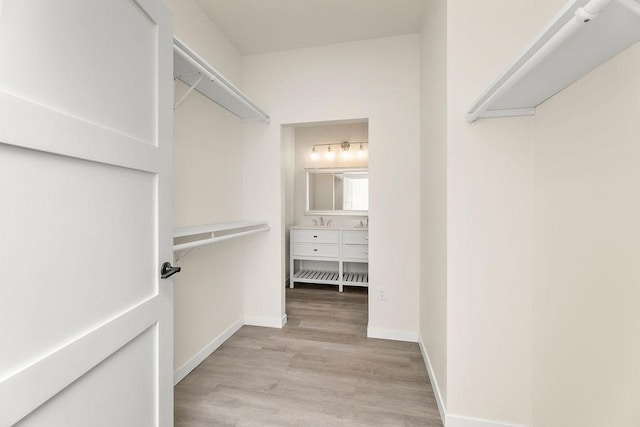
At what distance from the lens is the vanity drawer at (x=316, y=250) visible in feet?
12.8

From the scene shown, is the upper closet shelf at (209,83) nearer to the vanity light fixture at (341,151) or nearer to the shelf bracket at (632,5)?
the shelf bracket at (632,5)

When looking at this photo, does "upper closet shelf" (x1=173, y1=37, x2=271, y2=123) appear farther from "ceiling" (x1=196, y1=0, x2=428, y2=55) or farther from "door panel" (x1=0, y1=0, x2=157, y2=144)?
"ceiling" (x1=196, y1=0, x2=428, y2=55)

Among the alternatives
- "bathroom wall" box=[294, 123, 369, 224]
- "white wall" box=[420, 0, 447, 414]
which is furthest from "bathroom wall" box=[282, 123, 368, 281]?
"white wall" box=[420, 0, 447, 414]

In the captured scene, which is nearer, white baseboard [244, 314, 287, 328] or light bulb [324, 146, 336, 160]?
white baseboard [244, 314, 287, 328]

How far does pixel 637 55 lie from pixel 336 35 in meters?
2.01

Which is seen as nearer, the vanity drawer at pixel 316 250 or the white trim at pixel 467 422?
the white trim at pixel 467 422

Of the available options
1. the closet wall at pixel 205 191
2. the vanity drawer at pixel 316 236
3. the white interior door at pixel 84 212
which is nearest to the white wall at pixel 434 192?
the white interior door at pixel 84 212

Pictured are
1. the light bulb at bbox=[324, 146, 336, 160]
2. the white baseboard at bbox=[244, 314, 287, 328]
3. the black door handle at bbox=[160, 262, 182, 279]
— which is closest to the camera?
the black door handle at bbox=[160, 262, 182, 279]

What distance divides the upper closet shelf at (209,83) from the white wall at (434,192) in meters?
1.29

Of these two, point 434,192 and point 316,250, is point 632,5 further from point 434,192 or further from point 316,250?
point 316,250

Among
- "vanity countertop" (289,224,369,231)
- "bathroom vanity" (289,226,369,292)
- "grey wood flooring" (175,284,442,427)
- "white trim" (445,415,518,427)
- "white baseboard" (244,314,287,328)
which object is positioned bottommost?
"grey wood flooring" (175,284,442,427)

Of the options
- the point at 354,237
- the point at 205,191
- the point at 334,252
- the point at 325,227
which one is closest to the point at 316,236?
the point at 325,227

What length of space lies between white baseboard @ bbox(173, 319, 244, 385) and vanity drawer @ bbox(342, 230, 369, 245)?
1696 mm

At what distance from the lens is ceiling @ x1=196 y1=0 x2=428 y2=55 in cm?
205
